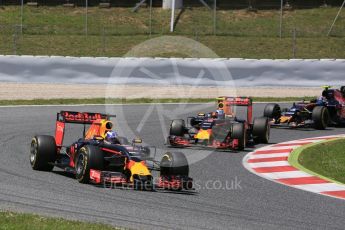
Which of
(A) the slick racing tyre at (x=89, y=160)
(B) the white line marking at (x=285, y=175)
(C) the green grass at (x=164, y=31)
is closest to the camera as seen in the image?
(A) the slick racing tyre at (x=89, y=160)

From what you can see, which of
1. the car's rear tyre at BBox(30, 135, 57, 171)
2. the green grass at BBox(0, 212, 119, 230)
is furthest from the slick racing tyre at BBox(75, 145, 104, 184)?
the green grass at BBox(0, 212, 119, 230)

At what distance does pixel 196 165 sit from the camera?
14.4m

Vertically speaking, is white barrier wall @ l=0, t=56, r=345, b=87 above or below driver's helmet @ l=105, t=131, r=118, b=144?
above

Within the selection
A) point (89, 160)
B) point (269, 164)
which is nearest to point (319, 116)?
point (269, 164)

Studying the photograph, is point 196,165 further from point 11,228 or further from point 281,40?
point 281,40

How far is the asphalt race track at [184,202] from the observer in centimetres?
952

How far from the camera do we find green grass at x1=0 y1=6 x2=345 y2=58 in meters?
33.4

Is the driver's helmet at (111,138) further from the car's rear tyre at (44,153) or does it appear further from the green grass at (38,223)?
the green grass at (38,223)

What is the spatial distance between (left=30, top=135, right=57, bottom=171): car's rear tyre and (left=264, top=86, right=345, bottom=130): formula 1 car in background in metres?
9.16

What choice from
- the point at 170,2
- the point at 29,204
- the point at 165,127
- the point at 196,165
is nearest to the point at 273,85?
the point at 165,127

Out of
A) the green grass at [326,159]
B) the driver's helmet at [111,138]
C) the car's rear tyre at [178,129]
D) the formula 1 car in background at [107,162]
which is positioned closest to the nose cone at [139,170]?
the formula 1 car in background at [107,162]

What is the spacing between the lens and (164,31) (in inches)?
1444

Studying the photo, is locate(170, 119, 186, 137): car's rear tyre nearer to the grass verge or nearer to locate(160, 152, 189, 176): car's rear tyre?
the grass verge

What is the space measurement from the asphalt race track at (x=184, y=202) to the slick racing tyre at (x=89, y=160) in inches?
5.4
